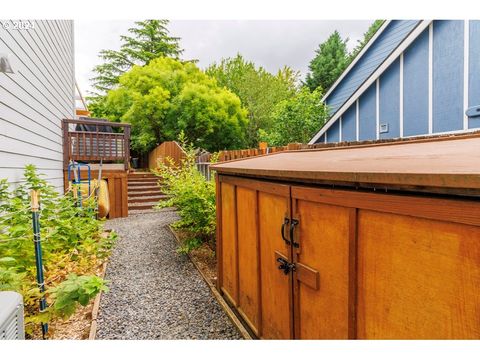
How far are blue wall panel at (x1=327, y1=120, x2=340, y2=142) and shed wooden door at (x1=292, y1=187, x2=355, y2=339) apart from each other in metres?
4.96

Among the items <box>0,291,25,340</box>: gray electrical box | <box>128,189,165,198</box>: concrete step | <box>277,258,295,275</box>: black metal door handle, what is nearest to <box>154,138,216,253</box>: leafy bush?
<box>277,258,295,275</box>: black metal door handle

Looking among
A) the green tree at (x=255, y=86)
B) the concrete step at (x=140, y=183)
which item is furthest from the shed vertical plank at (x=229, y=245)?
the green tree at (x=255, y=86)

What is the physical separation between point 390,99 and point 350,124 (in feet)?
3.26

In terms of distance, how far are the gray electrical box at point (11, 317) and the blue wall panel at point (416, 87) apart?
4.71m

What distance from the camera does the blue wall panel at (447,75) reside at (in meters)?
3.84

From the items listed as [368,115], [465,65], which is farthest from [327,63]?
[465,65]

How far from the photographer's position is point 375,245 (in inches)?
44.4

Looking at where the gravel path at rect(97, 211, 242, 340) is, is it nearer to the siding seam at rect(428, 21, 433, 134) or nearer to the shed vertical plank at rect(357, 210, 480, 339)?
the shed vertical plank at rect(357, 210, 480, 339)

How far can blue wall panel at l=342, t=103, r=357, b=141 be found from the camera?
564cm

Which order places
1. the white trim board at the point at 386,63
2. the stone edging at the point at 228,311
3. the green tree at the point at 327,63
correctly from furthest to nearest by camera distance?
1. the green tree at the point at 327,63
2. the white trim board at the point at 386,63
3. the stone edging at the point at 228,311

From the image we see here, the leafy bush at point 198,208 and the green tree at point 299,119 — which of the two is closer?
the leafy bush at point 198,208

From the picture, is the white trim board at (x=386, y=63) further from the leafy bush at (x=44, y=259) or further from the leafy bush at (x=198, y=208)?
the leafy bush at (x=44, y=259)

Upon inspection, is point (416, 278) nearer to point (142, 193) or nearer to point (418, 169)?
point (418, 169)

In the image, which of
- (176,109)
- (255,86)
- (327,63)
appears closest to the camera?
(176,109)
